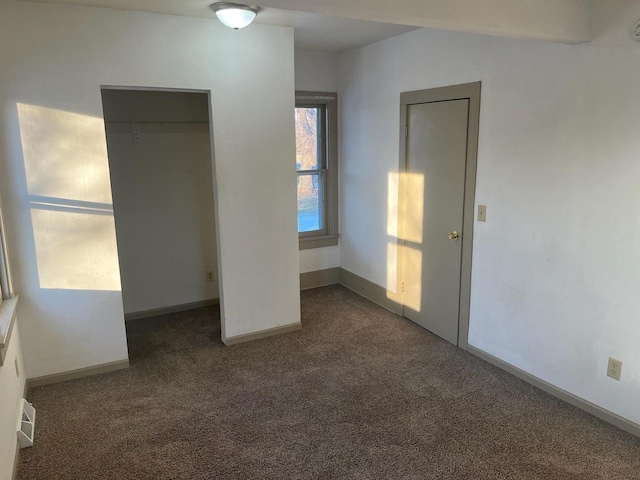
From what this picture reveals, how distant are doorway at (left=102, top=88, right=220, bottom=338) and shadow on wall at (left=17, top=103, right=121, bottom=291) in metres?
0.98

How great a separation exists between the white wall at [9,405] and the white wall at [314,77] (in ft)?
9.55

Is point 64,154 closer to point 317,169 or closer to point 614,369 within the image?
point 317,169

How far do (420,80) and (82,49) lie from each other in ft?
8.22

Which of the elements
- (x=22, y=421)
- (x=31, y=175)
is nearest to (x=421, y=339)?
(x=22, y=421)

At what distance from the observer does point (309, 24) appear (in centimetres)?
357

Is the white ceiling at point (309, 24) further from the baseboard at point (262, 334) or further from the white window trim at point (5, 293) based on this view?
the baseboard at point (262, 334)

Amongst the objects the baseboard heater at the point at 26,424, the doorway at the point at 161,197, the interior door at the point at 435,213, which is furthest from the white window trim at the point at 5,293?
the interior door at the point at 435,213

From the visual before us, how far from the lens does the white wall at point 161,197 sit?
4.14 metres

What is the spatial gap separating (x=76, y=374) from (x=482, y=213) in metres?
3.14

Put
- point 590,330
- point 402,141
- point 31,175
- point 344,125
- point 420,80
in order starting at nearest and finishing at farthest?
point 590,330 → point 31,175 → point 420,80 → point 402,141 → point 344,125

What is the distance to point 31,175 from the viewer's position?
9.81ft

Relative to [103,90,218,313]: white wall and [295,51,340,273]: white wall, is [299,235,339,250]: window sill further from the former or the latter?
[103,90,218,313]: white wall

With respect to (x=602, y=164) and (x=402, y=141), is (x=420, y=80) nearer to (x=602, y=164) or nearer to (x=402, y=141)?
(x=402, y=141)

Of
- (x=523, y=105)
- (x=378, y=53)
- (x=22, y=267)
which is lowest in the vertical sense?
(x=22, y=267)
